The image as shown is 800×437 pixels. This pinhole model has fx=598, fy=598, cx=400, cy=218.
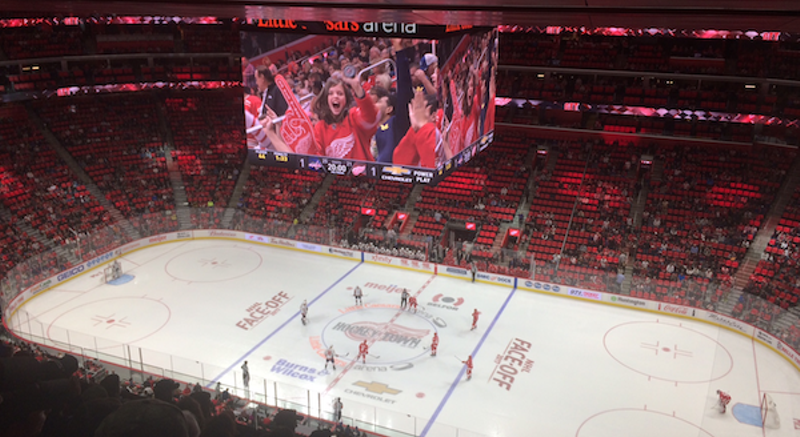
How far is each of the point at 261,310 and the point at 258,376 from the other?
498cm

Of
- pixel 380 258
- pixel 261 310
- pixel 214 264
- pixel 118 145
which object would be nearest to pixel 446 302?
pixel 380 258

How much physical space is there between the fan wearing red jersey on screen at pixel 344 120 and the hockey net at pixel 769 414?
45.6 feet

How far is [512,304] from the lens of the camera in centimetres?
2459

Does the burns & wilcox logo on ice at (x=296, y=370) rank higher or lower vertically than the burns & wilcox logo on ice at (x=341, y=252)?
lower

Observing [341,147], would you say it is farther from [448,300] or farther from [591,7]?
[591,7]

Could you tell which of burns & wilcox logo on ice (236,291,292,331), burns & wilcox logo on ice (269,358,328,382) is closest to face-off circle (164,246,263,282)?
burns & wilcox logo on ice (236,291,292,331)

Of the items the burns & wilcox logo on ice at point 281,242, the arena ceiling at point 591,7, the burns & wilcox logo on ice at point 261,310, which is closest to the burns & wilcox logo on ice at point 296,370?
the burns & wilcox logo on ice at point 261,310

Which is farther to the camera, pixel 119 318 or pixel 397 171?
pixel 119 318

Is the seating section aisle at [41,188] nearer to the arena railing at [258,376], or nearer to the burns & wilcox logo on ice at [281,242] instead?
the arena railing at [258,376]

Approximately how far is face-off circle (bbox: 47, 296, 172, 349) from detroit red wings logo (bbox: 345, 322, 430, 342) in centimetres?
711

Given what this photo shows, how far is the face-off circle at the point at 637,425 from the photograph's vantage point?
16422mm

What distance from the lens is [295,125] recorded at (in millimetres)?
20453

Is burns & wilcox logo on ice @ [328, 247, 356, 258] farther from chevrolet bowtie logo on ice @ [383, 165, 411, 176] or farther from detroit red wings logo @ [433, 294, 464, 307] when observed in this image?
chevrolet bowtie logo on ice @ [383, 165, 411, 176]

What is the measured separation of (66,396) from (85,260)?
968 inches
